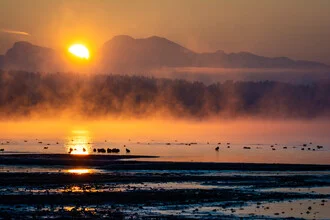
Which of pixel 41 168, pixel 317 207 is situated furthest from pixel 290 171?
pixel 317 207

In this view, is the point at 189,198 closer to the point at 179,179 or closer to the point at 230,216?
the point at 230,216

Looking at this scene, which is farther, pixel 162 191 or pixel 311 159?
pixel 311 159

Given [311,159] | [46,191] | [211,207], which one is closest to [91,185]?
[46,191]

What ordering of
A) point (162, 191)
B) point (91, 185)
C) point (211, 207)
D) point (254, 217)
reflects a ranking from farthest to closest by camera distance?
point (91, 185) → point (162, 191) → point (211, 207) → point (254, 217)

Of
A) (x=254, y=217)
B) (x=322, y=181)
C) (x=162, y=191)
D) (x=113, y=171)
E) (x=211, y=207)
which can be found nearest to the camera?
(x=254, y=217)

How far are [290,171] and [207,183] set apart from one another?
13475mm

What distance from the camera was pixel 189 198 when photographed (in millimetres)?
43969

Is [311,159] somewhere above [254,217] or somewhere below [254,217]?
above

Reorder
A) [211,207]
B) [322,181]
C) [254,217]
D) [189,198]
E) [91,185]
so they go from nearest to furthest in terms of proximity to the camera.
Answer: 1. [254,217]
2. [211,207]
3. [189,198]
4. [91,185]
5. [322,181]

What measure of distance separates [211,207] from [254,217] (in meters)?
3.64

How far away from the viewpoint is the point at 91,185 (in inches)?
1984

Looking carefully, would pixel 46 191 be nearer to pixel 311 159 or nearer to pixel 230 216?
pixel 230 216

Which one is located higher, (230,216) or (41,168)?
(41,168)

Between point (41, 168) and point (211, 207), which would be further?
point (41, 168)
